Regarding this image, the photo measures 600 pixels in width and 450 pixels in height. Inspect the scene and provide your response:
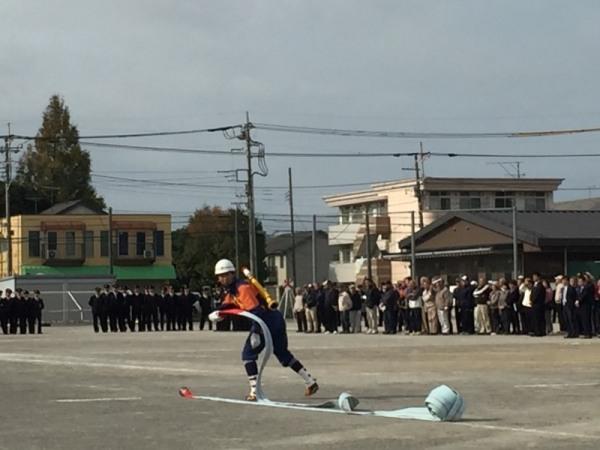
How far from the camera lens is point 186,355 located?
2806cm

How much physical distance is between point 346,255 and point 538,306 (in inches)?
2694

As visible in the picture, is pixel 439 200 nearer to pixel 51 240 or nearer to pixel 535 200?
pixel 535 200

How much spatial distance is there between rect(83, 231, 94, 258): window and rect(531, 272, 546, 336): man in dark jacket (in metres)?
62.1

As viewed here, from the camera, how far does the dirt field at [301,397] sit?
12.0m

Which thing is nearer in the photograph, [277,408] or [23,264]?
[277,408]

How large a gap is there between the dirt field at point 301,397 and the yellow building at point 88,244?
210ft

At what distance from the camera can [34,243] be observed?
93.4 meters

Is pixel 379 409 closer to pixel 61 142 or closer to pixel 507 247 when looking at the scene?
pixel 507 247

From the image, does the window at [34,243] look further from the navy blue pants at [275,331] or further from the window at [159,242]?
the navy blue pants at [275,331]

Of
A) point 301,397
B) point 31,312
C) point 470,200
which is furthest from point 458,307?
point 470,200

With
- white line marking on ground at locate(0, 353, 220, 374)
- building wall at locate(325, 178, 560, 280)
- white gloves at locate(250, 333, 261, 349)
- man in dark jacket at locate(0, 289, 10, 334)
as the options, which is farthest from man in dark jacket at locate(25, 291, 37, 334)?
building wall at locate(325, 178, 560, 280)

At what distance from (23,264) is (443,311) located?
191ft

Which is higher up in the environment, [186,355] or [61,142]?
[61,142]

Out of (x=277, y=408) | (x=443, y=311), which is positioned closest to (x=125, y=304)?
(x=443, y=311)
